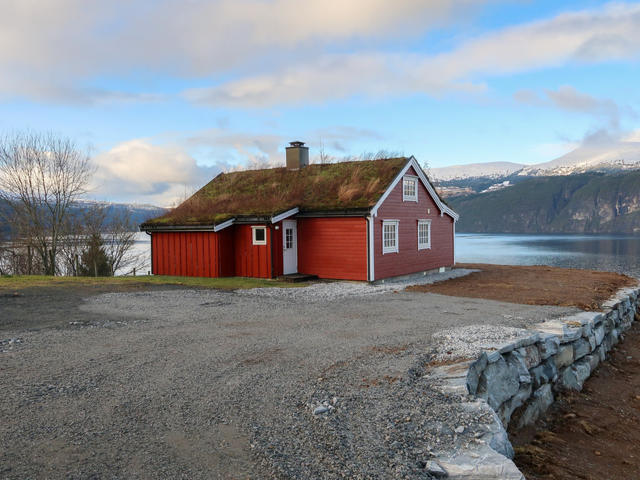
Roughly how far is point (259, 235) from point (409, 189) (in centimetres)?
704

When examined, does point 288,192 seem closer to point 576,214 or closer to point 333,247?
point 333,247

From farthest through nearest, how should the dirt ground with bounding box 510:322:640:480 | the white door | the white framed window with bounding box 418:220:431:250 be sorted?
1. the white framed window with bounding box 418:220:431:250
2. the white door
3. the dirt ground with bounding box 510:322:640:480

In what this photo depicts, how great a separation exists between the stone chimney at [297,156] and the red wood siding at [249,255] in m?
5.58

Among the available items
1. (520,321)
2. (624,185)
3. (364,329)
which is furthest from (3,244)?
(624,185)

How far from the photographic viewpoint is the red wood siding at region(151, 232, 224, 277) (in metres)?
19.8

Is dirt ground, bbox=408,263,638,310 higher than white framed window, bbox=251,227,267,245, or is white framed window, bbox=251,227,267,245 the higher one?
white framed window, bbox=251,227,267,245

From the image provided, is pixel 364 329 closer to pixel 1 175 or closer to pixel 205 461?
pixel 205 461

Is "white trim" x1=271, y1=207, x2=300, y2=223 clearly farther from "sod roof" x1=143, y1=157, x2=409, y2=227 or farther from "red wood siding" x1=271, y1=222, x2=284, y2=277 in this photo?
"red wood siding" x1=271, y1=222, x2=284, y2=277

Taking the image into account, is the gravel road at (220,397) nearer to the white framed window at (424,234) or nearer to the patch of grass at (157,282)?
the patch of grass at (157,282)

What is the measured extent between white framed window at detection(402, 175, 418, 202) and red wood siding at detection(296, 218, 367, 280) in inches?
134

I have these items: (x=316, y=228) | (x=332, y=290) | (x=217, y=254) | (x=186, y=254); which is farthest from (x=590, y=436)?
(x=186, y=254)

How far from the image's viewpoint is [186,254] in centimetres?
2062

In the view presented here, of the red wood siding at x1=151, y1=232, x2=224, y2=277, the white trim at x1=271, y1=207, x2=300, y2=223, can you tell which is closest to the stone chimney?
the white trim at x1=271, y1=207, x2=300, y2=223

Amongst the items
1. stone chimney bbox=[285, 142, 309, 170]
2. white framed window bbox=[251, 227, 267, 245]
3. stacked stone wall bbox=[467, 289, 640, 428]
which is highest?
stone chimney bbox=[285, 142, 309, 170]
